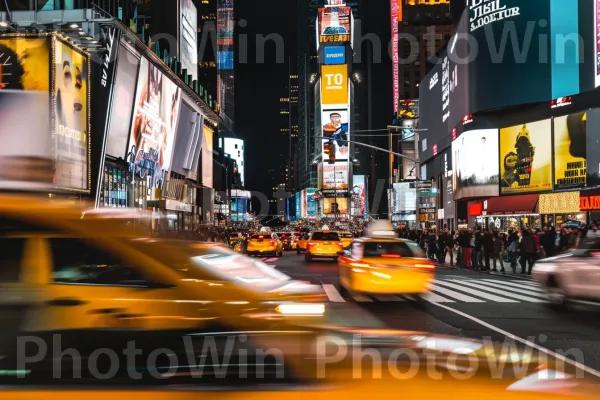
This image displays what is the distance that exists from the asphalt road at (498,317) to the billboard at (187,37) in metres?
55.1

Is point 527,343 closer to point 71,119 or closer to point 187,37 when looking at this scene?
point 71,119

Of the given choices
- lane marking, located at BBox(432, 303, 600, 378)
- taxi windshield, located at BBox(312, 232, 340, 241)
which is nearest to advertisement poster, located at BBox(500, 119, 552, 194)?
taxi windshield, located at BBox(312, 232, 340, 241)

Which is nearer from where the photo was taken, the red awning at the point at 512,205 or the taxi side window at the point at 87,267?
the taxi side window at the point at 87,267

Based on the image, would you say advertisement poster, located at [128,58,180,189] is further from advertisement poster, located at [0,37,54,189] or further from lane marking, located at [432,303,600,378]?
lane marking, located at [432,303,600,378]

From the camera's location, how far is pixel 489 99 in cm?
5647

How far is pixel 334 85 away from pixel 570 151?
108010 millimetres

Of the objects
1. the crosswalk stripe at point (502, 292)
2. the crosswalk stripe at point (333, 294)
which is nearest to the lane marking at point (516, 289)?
the crosswalk stripe at point (502, 292)

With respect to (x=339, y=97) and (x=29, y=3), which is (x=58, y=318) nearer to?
(x=29, y=3)

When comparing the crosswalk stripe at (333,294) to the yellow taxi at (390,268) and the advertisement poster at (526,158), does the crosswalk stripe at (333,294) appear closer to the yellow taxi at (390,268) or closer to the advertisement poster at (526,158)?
the yellow taxi at (390,268)

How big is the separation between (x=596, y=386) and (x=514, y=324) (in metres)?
7.52

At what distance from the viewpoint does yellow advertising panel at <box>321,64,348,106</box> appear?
150m

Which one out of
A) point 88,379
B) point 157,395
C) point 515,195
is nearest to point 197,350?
point 157,395

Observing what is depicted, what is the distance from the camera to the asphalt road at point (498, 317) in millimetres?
9094

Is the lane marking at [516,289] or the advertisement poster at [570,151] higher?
the advertisement poster at [570,151]
